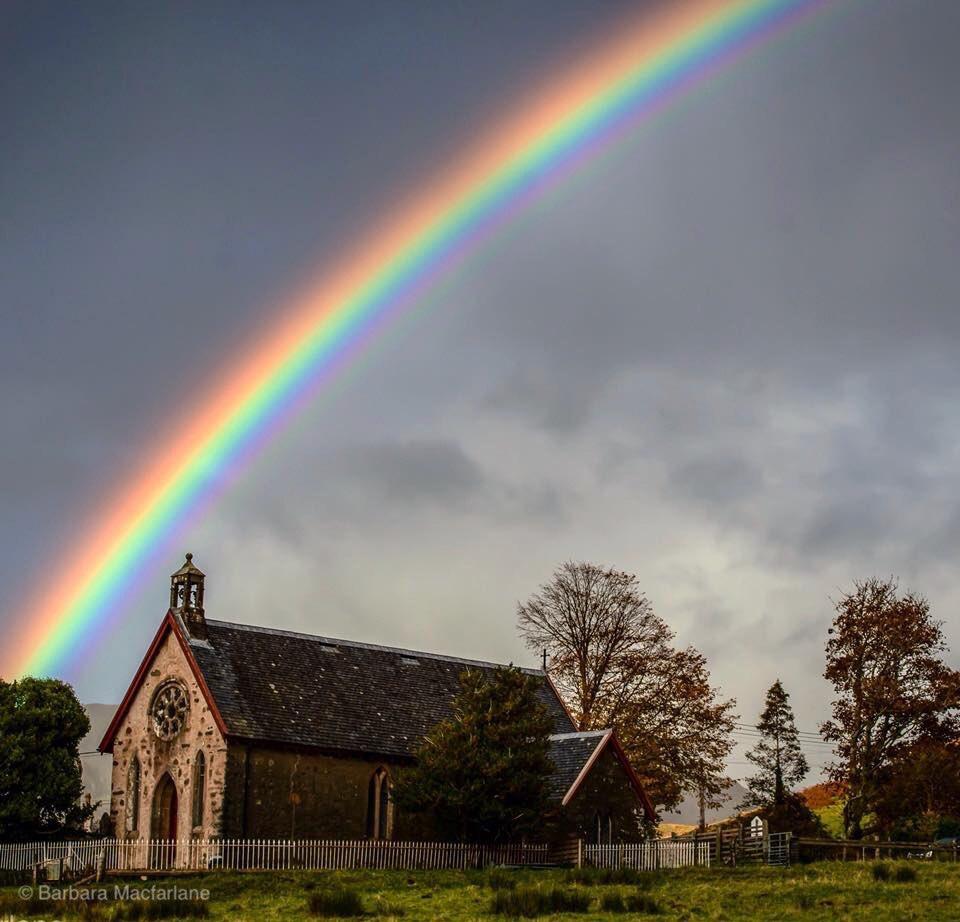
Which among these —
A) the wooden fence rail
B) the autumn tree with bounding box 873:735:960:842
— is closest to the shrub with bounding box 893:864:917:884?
the wooden fence rail

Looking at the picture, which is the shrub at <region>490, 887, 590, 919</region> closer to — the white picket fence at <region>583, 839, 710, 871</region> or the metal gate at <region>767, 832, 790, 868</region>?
the white picket fence at <region>583, 839, 710, 871</region>

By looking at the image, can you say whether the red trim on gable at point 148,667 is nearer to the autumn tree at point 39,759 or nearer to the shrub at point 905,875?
the autumn tree at point 39,759

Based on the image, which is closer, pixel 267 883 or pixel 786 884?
pixel 786 884

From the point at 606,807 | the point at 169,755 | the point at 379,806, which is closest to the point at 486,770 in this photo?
the point at 379,806

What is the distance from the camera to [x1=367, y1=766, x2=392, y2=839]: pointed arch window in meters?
49.7

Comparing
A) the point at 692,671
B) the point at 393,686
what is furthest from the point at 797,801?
the point at 393,686

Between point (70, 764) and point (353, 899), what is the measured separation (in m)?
27.0

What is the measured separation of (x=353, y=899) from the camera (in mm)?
29359

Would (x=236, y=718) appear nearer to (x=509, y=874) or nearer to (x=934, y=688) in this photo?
(x=509, y=874)

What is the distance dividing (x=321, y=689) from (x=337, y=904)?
74.5 feet

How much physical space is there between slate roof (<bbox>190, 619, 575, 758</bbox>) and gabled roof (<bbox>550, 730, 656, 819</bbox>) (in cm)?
567

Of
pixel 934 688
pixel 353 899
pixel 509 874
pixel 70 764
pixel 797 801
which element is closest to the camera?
pixel 353 899

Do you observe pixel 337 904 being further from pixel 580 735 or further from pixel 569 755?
pixel 580 735

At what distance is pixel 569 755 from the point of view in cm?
5228
